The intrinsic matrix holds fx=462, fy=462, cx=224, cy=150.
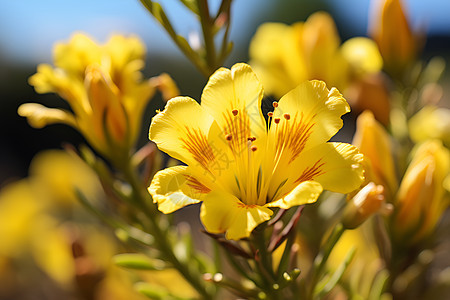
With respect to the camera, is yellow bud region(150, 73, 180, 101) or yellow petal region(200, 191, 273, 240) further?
yellow bud region(150, 73, 180, 101)

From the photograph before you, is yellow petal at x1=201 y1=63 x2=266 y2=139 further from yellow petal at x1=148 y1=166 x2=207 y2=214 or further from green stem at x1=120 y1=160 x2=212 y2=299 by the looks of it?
green stem at x1=120 y1=160 x2=212 y2=299

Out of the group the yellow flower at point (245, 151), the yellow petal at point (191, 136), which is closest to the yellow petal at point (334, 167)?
the yellow flower at point (245, 151)

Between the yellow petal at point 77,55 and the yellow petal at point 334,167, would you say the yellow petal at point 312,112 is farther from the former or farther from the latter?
the yellow petal at point 77,55

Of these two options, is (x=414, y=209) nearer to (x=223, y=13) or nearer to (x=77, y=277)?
(x=223, y=13)

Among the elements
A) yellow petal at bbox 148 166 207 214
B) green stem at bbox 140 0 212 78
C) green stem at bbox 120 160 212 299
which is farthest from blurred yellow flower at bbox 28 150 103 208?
yellow petal at bbox 148 166 207 214

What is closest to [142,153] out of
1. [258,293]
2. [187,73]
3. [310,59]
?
[258,293]

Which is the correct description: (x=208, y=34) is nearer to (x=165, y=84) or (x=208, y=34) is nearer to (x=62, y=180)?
A: (x=165, y=84)
